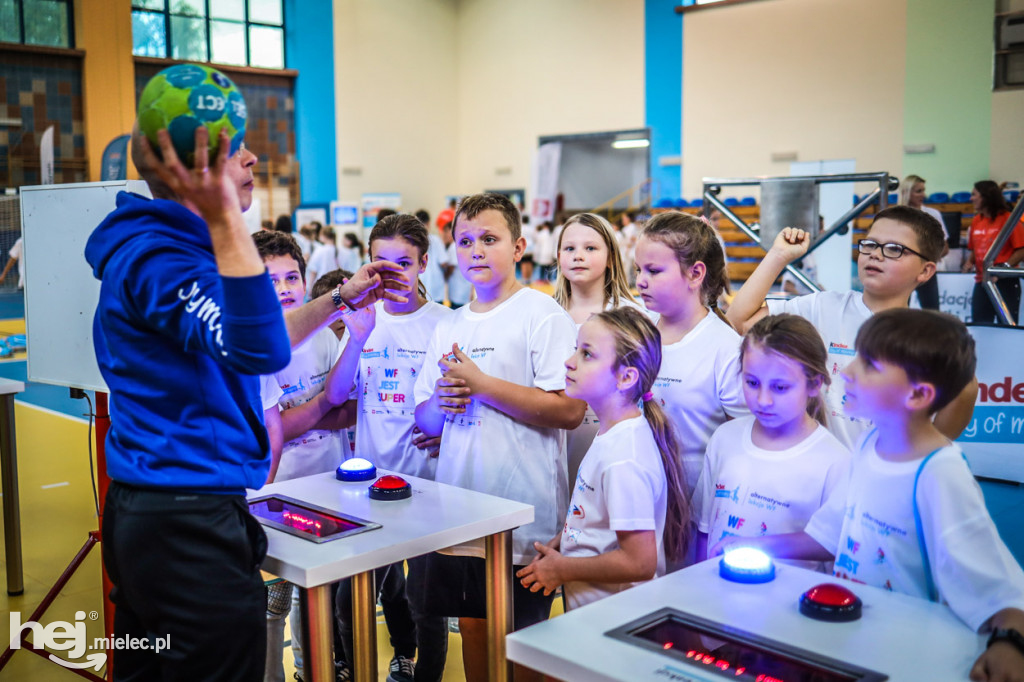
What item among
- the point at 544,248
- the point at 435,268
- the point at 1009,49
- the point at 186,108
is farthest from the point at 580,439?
the point at 544,248

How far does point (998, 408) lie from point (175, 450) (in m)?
5.24

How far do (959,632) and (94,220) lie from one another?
9.01 ft

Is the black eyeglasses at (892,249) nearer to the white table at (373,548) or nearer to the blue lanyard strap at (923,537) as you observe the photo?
the blue lanyard strap at (923,537)

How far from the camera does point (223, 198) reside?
144cm

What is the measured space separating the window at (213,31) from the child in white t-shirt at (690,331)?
18.8 m

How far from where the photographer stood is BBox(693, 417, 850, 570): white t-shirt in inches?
82.2

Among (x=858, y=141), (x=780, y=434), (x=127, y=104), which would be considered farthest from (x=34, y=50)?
(x=780, y=434)

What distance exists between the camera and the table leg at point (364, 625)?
183cm

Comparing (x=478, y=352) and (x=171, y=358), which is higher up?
(x=171, y=358)

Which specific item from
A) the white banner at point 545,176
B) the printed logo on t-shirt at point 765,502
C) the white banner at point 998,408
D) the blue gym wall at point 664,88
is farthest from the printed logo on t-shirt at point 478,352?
the white banner at point 545,176

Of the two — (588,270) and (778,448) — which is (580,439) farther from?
(778,448)

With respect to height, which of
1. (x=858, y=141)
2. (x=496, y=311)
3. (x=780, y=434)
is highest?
(x=858, y=141)

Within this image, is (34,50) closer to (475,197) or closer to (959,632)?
(475,197)

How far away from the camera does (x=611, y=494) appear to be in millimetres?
2020
